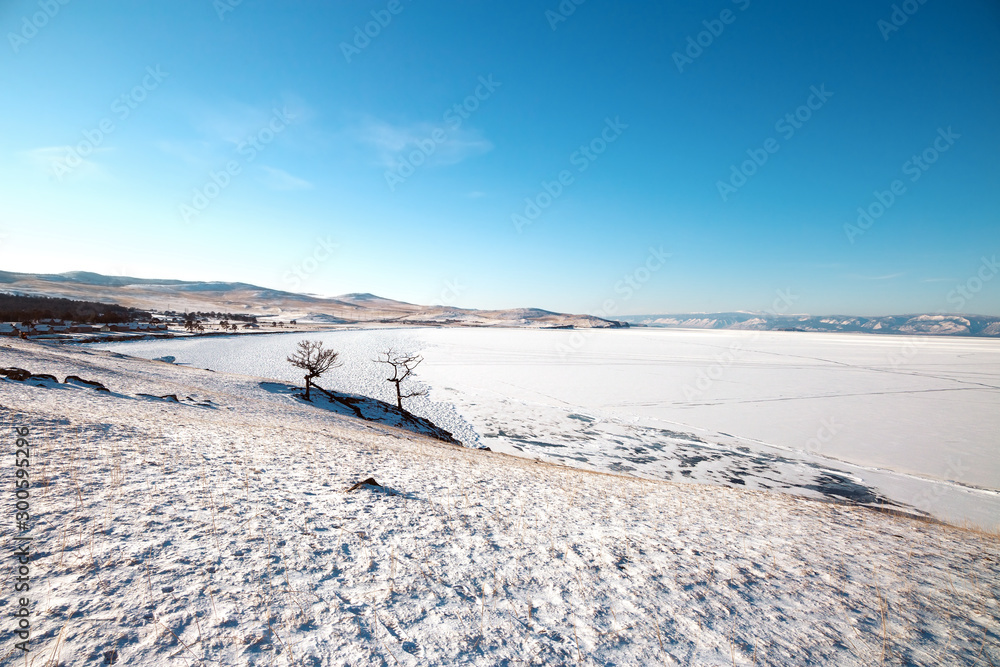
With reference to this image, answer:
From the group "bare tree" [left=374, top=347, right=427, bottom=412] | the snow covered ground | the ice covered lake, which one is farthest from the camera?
"bare tree" [left=374, top=347, right=427, bottom=412]

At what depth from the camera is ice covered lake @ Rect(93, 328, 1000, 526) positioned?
14617mm

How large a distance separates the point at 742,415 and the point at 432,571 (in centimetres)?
2410

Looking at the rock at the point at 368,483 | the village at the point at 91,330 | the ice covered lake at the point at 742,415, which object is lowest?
the ice covered lake at the point at 742,415

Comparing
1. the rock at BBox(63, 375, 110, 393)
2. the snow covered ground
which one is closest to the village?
the rock at BBox(63, 375, 110, 393)

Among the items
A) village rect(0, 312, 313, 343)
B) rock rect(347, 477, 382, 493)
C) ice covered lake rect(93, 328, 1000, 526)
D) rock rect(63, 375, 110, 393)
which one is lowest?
ice covered lake rect(93, 328, 1000, 526)

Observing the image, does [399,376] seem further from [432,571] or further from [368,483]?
[432,571]

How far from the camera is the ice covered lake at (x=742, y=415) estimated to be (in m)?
14.6

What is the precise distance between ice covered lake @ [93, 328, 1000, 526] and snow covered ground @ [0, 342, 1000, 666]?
6965 mm

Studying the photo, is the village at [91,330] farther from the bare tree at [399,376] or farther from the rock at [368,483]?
the rock at [368,483]

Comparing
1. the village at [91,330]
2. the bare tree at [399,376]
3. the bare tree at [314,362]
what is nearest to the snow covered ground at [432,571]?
the bare tree at [314,362]

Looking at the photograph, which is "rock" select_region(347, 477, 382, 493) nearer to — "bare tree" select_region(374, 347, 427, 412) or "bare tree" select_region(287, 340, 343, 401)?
"bare tree" select_region(374, 347, 427, 412)

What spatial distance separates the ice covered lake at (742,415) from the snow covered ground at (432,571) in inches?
274

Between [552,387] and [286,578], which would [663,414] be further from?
[286,578]

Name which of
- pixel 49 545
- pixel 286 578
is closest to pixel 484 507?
pixel 286 578
